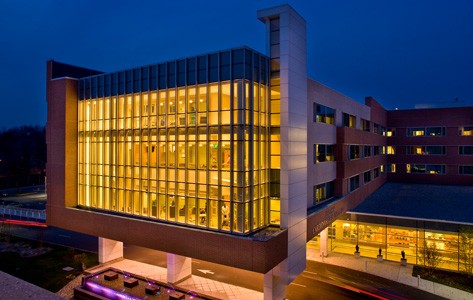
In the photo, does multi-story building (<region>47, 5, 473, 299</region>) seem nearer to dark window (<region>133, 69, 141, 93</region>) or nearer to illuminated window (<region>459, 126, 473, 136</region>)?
dark window (<region>133, 69, 141, 93</region>)

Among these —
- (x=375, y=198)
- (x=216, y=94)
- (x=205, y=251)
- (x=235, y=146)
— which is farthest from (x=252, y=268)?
(x=375, y=198)

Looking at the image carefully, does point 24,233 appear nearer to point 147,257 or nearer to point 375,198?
point 147,257

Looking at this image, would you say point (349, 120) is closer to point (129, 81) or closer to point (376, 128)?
point (376, 128)

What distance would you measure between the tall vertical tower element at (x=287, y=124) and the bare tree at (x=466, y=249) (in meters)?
16.1

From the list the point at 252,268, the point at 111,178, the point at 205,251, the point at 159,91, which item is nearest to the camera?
the point at 252,268

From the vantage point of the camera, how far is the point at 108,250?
35875 millimetres

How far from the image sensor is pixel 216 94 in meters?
25.1

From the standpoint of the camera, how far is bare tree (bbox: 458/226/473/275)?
31016mm

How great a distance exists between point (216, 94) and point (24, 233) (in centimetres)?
3953

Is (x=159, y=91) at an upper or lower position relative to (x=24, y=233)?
upper

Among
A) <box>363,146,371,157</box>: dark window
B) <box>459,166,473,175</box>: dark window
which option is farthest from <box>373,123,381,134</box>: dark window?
<box>459,166,473,175</box>: dark window

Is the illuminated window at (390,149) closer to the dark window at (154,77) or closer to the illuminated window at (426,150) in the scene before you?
the illuminated window at (426,150)

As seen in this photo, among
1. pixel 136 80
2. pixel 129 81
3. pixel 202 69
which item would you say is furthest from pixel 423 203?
pixel 129 81

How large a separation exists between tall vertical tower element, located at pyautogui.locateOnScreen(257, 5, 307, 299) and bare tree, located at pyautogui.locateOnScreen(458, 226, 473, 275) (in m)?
16.1
